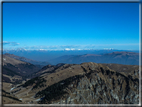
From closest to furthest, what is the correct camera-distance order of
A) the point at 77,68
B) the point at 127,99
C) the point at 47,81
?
the point at 127,99
the point at 47,81
the point at 77,68

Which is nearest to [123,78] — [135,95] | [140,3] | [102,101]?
[135,95]

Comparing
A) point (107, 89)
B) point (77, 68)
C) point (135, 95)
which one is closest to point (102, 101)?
point (107, 89)

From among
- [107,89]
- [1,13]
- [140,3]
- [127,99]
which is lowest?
[127,99]

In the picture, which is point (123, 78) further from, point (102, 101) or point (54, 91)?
point (54, 91)

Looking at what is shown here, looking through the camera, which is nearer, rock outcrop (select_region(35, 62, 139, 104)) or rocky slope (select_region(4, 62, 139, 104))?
rocky slope (select_region(4, 62, 139, 104))

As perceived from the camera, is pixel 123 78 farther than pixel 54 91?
Yes

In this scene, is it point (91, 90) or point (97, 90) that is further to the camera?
point (97, 90)

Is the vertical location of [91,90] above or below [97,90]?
above

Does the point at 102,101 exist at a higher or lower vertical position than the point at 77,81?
lower

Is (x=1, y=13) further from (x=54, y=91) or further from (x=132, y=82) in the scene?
(x=132, y=82)

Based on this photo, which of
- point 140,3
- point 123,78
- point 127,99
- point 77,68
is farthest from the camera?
point 77,68

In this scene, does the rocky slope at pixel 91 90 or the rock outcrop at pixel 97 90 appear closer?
the rocky slope at pixel 91 90
